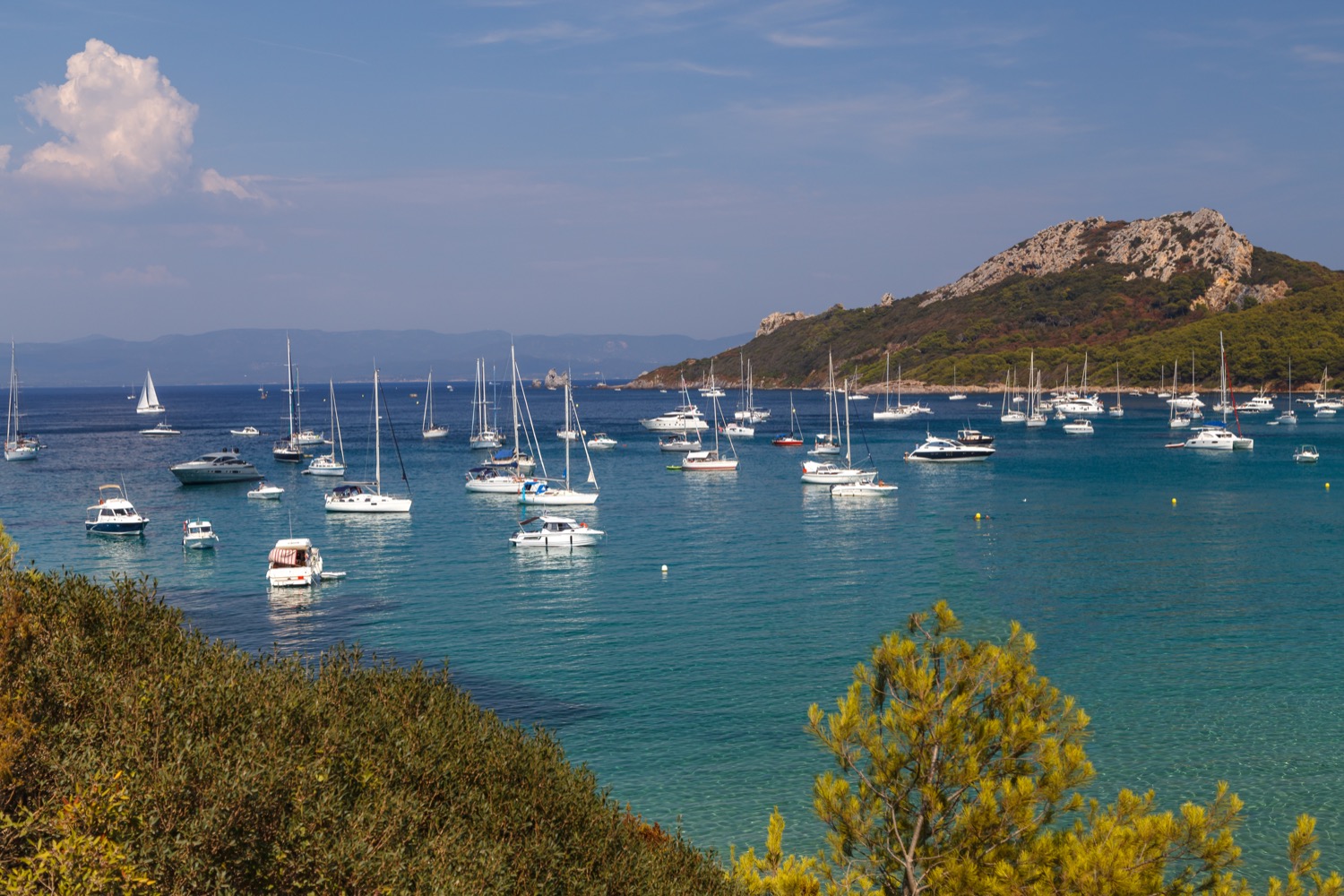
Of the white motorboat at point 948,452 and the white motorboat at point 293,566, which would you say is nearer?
the white motorboat at point 293,566

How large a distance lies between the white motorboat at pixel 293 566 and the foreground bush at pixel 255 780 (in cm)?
3050

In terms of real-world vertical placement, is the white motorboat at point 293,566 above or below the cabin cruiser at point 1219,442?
below

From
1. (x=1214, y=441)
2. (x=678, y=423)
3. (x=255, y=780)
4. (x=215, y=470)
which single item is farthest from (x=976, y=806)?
(x=678, y=423)

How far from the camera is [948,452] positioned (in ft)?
347

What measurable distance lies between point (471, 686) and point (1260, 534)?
162ft

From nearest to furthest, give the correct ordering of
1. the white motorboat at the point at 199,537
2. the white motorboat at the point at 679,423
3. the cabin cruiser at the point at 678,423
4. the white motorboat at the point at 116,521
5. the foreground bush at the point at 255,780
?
the foreground bush at the point at 255,780 → the white motorboat at the point at 199,537 → the white motorboat at the point at 116,521 → the white motorboat at the point at 679,423 → the cabin cruiser at the point at 678,423

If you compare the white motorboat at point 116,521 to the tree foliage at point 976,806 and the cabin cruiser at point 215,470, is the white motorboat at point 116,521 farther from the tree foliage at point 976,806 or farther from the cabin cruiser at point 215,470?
the tree foliage at point 976,806

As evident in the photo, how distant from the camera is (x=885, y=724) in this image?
14.5 metres

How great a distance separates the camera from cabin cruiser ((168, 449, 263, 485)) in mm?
90188

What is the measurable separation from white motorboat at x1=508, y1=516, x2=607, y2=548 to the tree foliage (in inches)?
1722

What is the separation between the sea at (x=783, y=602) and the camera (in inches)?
1061

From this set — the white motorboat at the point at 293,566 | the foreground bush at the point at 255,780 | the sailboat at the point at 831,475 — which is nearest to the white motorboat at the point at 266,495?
the white motorboat at the point at 293,566

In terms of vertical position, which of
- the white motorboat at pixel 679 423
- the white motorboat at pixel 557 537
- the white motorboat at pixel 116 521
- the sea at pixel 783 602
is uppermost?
the white motorboat at pixel 679 423

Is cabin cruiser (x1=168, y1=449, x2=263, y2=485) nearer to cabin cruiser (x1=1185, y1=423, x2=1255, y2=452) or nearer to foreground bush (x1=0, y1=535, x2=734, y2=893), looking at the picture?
foreground bush (x1=0, y1=535, x2=734, y2=893)
